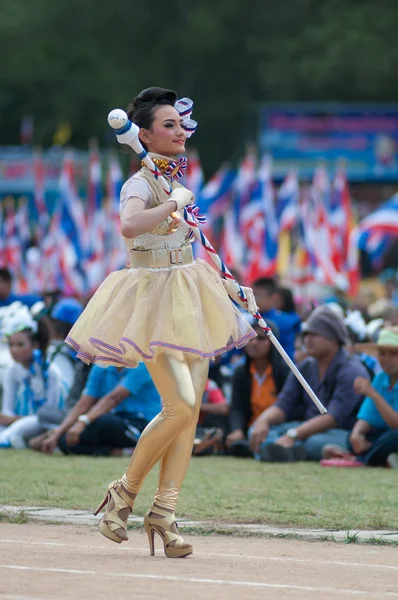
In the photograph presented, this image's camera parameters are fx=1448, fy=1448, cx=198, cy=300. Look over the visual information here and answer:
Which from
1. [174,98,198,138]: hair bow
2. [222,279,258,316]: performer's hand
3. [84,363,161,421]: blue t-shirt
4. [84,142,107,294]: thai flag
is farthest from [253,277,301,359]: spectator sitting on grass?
[84,142,107,294]: thai flag

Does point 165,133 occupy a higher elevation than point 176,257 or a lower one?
higher

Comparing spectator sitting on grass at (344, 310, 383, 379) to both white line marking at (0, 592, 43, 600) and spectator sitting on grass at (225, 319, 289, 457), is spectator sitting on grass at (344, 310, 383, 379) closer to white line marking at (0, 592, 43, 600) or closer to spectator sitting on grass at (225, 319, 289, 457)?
spectator sitting on grass at (225, 319, 289, 457)

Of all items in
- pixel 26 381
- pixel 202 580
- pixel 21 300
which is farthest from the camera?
pixel 21 300

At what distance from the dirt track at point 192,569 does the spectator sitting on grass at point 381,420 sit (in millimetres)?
3979

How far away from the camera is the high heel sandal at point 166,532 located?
6.68 m

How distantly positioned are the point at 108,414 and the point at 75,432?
333 millimetres

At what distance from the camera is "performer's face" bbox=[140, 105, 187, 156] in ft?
23.5

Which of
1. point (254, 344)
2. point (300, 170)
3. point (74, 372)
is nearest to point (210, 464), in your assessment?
point (254, 344)

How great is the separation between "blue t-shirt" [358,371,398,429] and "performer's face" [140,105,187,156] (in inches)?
183

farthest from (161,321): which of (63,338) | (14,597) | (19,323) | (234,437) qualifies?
(63,338)

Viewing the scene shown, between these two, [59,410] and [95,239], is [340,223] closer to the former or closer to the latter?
[95,239]

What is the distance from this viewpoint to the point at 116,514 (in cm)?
694

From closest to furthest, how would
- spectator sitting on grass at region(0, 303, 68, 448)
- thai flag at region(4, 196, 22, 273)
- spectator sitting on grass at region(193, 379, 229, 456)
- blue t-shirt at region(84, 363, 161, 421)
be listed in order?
1. blue t-shirt at region(84, 363, 161, 421)
2. spectator sitting on grass at region(193, 379, 229, 456)
3. spectator sitting on grass at region(0, 303, 68, 448)
4. thai flag at region(4, 196, 22, 273)

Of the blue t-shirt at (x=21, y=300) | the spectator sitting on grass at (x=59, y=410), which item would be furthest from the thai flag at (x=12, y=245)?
the spectator sitting on grass at (x=59, y=410)
